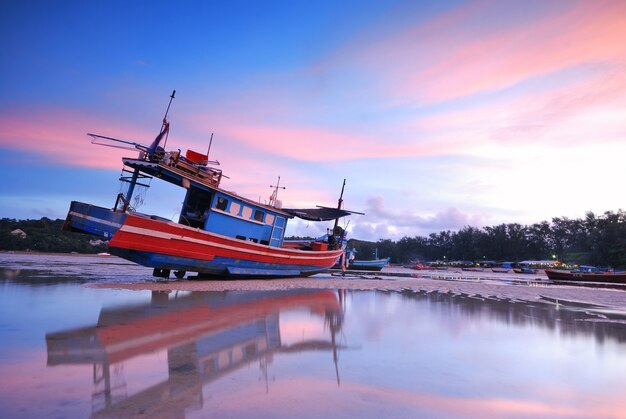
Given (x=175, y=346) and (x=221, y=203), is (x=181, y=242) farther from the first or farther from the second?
(x=175, y=346)

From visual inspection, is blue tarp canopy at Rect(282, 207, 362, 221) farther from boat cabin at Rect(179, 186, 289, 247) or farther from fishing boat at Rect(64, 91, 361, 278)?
boat cabin at Rect(179, 186, 289, 247)

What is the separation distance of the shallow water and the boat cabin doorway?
1020 cm

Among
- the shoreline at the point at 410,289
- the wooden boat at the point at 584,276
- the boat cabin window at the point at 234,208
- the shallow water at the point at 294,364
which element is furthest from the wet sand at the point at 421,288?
the wooden boat at the point at 584,276

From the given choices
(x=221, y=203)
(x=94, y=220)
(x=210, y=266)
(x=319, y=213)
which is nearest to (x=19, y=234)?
(x=319, y=213)

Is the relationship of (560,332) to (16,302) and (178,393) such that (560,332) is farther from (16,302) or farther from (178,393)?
(16,302)

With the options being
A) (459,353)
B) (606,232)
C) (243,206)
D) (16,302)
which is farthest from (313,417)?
(606,232)

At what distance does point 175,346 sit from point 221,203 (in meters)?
14.5

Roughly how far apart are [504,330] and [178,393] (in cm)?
715

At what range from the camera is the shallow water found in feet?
11.9

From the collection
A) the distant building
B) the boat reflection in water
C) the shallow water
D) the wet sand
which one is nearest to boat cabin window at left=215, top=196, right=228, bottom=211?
the wet sand

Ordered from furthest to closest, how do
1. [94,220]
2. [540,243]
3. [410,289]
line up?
[540,243], [410,289], [94,220]

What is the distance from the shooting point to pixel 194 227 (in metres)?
20.0

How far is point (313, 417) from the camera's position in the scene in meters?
3.35

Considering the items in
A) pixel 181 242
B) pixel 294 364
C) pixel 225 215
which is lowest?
pixel 294 364
